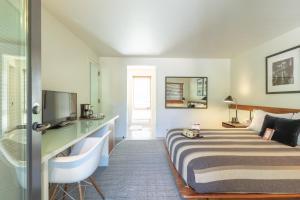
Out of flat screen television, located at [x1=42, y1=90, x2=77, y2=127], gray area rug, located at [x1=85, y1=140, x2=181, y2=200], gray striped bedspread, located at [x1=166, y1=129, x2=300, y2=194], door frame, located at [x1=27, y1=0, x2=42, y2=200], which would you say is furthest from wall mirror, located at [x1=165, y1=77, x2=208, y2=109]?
door frame, located at [x1=27, y1=0, x2=42, y2=200]

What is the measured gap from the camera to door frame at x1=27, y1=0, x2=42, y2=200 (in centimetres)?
118

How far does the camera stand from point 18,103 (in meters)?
1.19

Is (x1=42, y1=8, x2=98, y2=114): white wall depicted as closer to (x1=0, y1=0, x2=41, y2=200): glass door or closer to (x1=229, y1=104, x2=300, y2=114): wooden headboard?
(x1=0, y1=0, x2=41, y2=200): glass door

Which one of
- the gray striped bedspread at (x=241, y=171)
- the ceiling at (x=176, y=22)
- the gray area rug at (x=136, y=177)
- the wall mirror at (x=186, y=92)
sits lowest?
the gray area rug at (x=136, y=177)

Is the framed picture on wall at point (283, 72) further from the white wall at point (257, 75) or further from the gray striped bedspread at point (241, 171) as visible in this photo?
the gray striped bedspread at point (241, 171)

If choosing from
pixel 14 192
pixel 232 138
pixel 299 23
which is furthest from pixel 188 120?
pixel 14 192

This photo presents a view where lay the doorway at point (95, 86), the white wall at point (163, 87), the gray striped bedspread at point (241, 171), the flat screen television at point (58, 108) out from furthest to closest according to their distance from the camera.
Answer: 1. the white wall at point (163, 87)
2. the doorway at point (95, 86)
3. the flat screen television at point (58, 108)
4. the gray striped bedspread at point (241, 171)

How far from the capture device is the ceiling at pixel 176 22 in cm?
246

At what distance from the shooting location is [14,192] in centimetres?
117

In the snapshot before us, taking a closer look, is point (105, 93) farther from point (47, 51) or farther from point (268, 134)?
point (268, 134)

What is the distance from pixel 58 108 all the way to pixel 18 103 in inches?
64.4

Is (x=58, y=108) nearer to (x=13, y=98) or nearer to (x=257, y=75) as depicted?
(x=13, y=98)

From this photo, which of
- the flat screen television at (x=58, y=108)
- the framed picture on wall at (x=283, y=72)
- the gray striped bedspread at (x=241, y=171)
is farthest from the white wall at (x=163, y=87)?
the gray striped bedspread at (x=241, y=171)

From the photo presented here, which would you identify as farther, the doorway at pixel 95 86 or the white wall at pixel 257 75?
the doorway at pixel 95 86
